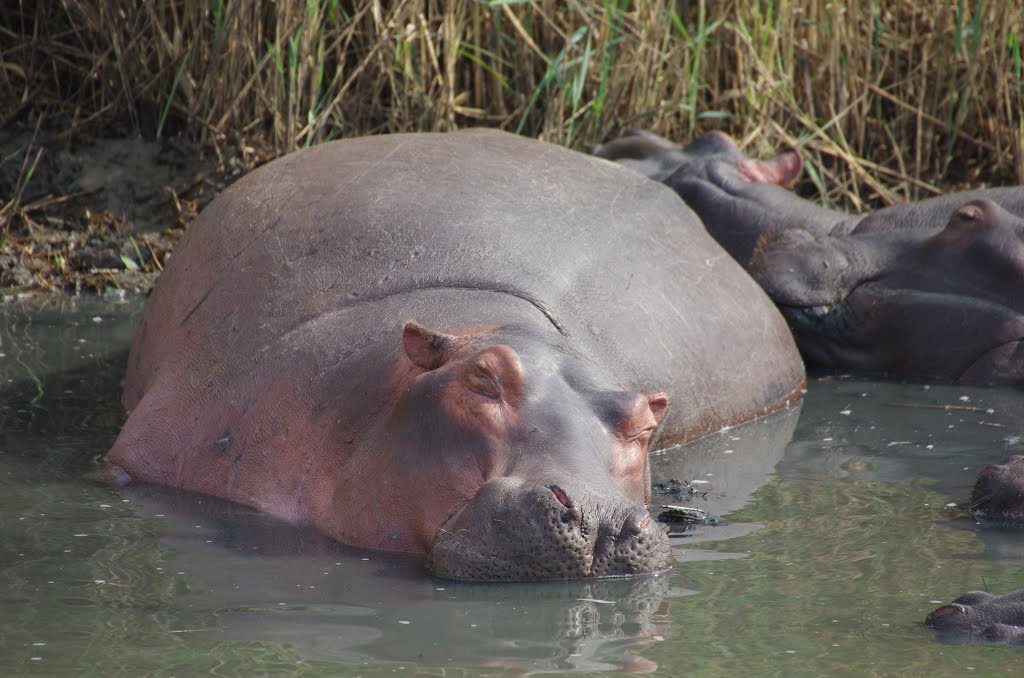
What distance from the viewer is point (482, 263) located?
14.1 ft

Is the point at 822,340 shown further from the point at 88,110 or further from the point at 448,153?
the point at 88,110

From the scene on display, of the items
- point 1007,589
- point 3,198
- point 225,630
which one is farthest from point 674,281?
point 3,198

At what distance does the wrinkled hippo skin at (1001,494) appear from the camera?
3766 millimetres

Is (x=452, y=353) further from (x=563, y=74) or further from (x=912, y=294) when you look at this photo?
(x=563, y=74)

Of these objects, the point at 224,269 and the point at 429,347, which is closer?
the point at 429,347

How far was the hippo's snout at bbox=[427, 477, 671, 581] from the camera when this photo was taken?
10.2 ft

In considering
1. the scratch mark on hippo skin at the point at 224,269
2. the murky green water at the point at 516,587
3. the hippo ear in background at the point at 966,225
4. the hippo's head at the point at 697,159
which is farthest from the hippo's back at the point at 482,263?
the hippo's head at the point at 697,159

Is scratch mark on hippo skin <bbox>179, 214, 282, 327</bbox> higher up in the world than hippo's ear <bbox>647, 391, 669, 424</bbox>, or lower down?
higher up

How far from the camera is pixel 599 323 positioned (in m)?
4.38

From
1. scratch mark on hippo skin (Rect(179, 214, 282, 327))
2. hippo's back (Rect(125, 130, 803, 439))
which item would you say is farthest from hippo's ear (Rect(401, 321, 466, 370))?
scratch mark on hippo skin (Rect(179, 214, 282, 327))

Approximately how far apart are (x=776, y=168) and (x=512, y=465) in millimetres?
3627

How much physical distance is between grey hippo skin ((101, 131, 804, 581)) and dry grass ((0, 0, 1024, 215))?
190 centimetres

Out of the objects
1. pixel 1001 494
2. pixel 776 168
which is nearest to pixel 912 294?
pixel 776 168

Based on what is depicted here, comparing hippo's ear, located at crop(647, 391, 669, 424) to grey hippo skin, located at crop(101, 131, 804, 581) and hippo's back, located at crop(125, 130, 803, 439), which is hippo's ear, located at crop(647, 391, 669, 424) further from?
hippo's back, located at crop(125, 130, 803, 439)
